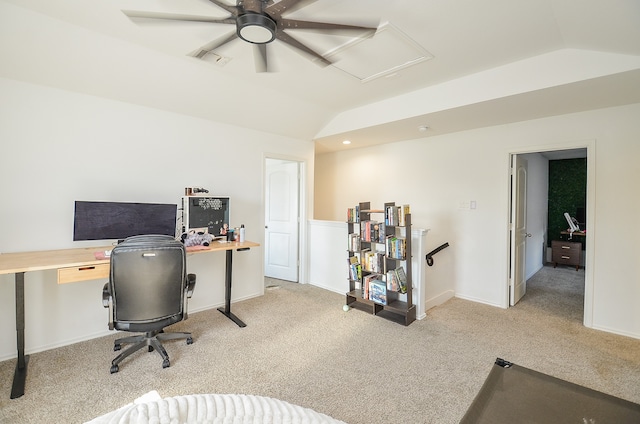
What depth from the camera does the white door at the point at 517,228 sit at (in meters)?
3.76

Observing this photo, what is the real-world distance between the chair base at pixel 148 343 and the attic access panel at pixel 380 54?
9.48ft

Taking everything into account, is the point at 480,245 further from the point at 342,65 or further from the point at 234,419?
the point at 234,419

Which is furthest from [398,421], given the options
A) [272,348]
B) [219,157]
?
[219,157]

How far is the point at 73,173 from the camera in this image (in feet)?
8.95

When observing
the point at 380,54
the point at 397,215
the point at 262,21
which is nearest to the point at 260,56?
the point at 262,21

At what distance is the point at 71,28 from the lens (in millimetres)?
2197

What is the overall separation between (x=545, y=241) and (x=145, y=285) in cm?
747

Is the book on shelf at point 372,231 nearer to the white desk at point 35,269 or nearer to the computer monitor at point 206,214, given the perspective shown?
the computer monitor at point 206,214

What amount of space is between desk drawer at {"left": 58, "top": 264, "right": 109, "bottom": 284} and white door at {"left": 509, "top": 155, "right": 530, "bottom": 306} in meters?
4.46

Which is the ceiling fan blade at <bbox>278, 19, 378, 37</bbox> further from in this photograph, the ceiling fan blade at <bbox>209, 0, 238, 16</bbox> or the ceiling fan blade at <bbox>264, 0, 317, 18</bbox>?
the ceiling fan blade at <bbox>209, 0, 238, 16</bbox>

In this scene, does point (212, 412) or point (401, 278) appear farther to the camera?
point (401, 278)

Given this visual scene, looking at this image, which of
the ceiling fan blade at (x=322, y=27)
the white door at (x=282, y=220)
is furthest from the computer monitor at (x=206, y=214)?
the ceiling fan blade at (x=322, y=27)

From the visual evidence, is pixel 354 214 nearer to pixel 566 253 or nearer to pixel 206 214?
pixel 206 214

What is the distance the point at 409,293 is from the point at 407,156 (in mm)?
2316
